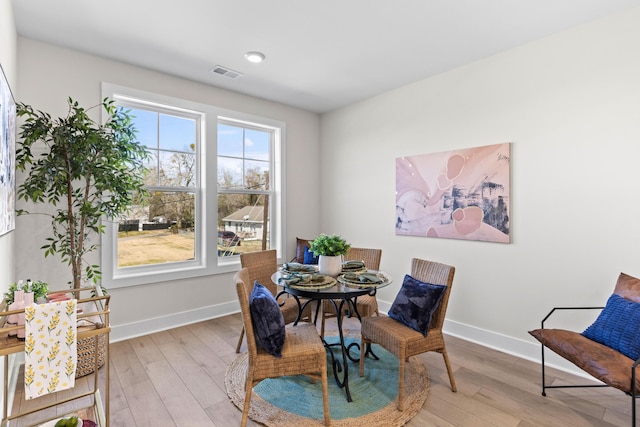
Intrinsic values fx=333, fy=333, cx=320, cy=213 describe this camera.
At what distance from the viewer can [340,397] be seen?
90.4 inches

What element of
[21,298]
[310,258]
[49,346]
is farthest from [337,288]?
[310,258]

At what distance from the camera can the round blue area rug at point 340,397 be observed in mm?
2059

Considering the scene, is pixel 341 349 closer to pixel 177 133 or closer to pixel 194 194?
pixel 194 194

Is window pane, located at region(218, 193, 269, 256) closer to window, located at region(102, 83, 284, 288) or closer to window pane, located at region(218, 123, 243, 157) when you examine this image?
window, located at region(102, 83, 284, 288)

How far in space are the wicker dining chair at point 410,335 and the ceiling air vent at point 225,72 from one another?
9.03 ft

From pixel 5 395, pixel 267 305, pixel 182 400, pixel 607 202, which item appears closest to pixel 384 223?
pixel 607 202

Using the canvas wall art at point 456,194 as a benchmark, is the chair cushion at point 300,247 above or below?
below

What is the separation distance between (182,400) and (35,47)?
10.3 feet

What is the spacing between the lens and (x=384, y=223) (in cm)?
413

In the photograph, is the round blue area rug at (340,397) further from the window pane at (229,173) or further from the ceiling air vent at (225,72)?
the ceiling air vent at (225,72)

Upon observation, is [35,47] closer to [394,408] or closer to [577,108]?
[394,408]

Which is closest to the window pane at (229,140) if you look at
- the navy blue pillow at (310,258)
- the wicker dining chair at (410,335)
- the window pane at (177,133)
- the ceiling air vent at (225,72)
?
the window pane at (177,133)

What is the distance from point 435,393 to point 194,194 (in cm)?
313

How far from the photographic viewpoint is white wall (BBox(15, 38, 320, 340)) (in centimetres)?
283
